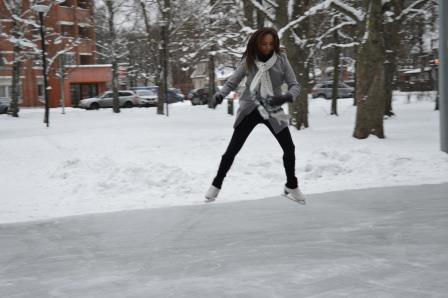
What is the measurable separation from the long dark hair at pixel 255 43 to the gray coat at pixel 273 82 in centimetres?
7

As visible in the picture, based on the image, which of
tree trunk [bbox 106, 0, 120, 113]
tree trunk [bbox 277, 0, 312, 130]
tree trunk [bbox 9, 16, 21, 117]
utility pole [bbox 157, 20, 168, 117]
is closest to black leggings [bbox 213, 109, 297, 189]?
tree trunk [bbox 277, 0, 312, 130]

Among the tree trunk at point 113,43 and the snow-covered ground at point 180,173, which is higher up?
the tree trunk at point 113,43

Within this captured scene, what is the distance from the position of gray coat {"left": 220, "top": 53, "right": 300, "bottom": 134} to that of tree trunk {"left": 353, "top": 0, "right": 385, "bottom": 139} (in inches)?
245

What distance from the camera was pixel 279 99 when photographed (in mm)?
5227

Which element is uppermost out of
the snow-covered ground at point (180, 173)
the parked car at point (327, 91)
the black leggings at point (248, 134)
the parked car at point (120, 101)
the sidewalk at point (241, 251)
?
the parked car at point (327, 91)

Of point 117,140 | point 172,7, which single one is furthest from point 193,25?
point 117,140

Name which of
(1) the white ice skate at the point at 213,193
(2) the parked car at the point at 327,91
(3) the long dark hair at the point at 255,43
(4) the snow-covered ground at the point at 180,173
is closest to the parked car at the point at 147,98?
(2) the parked car at the point at 327,91

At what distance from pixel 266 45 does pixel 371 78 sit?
6576 mm

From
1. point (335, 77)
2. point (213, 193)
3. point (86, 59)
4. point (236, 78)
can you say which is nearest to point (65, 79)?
point (86, 59)

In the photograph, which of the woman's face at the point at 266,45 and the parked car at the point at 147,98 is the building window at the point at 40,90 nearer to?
the parked car at the point at 147,98

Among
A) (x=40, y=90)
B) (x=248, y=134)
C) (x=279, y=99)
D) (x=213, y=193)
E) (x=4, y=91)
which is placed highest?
(x=40, y=90)

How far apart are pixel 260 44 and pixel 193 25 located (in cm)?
2491

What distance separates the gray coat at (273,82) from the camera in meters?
5.32

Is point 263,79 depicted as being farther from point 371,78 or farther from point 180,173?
point 371,78
